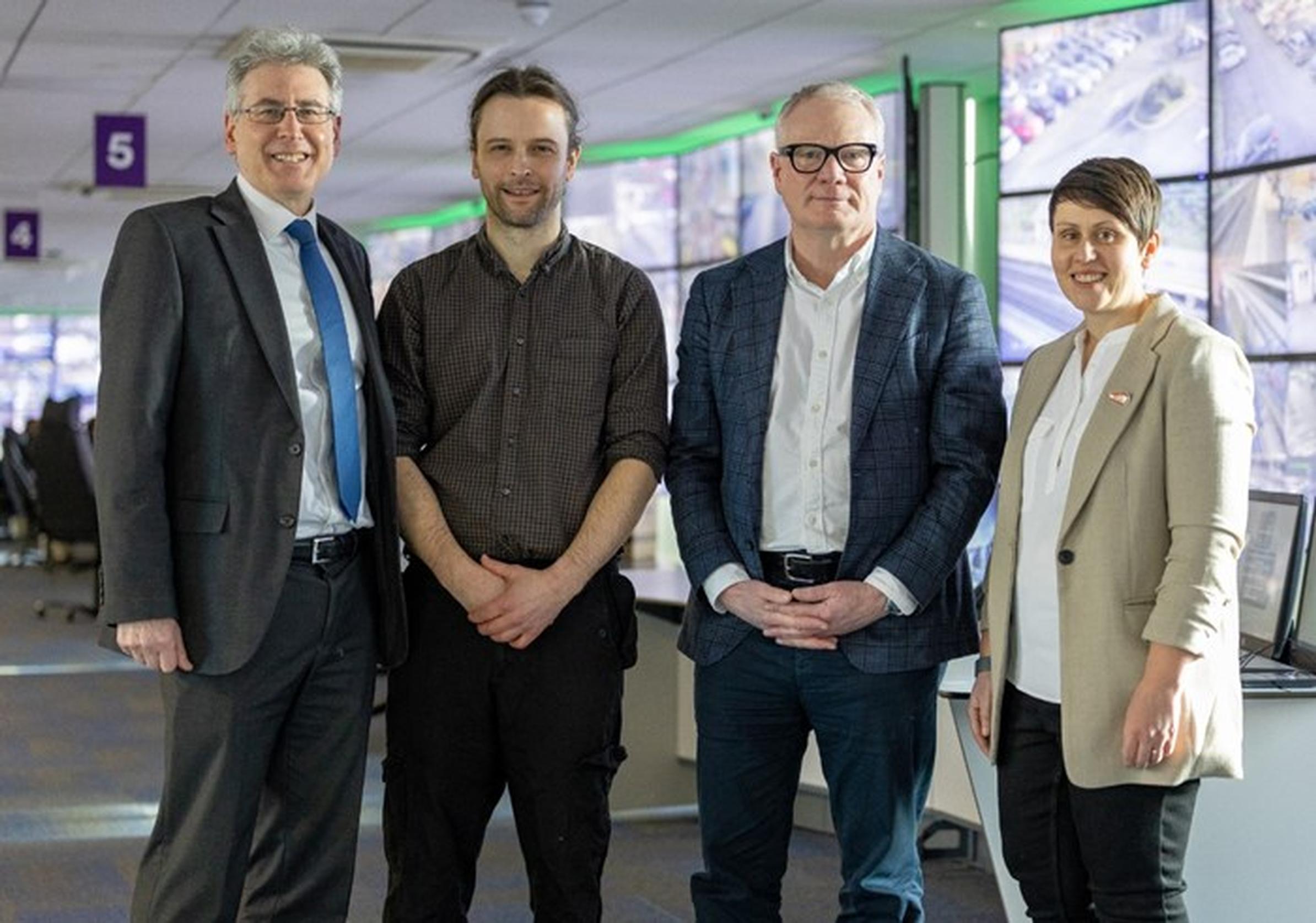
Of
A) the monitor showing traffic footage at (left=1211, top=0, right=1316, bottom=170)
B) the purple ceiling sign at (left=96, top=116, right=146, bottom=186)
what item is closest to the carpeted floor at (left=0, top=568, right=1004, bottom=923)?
the monitor showing traffic footage at (left=1211, top=0, right=1316, bottom=170)

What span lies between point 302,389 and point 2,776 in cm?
401

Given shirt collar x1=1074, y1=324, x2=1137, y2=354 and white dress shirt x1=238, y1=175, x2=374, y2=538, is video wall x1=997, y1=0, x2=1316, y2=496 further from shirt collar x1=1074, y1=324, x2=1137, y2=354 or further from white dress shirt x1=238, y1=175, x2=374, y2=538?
A: white dress shirt x1=238, y1=175, x2=374, y2=538

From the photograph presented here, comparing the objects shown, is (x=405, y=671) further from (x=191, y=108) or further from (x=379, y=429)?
(x=191, y=108)

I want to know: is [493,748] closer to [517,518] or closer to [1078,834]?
[517,518]

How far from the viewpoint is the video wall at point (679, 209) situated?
11.5m

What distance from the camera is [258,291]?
2.72 metres

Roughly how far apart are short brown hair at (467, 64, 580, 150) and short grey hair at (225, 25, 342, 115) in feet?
0.76

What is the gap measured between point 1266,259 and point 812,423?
16.1 ft

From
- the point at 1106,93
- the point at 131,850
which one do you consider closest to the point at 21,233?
the point at 1106,93

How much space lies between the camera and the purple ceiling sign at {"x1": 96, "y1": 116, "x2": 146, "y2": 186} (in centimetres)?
1038

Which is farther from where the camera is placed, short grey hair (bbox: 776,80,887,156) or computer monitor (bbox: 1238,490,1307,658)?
computer monitor (bbox: 1238,490,1307,658)

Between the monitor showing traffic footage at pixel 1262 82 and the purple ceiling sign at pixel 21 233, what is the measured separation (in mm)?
11272

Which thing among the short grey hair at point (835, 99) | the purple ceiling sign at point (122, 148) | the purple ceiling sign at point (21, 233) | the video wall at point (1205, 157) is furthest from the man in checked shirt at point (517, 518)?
the purple ceiling sign at point (21, 233)

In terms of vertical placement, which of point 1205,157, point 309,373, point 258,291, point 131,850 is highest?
point 1205,157
